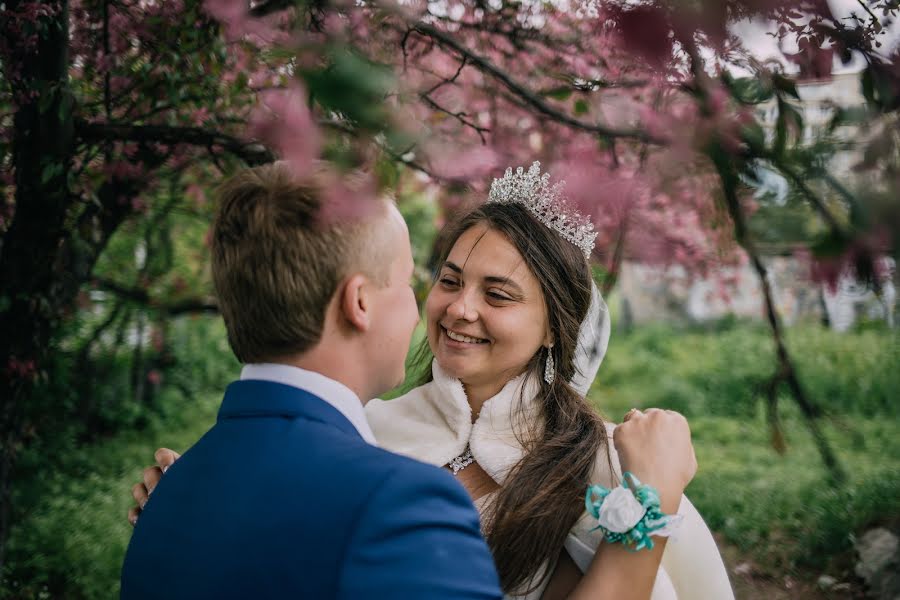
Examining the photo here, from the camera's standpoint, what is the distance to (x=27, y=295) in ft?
10.2

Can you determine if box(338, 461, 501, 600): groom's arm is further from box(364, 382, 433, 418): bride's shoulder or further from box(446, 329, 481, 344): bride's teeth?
box(364, 382, 433, 418): bride's shoulder

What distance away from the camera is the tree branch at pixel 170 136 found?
2.83 metres

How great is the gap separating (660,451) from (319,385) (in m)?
0.88


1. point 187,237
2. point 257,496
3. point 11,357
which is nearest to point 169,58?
point 11,357

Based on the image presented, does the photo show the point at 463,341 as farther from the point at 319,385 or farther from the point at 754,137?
the point at 754,137

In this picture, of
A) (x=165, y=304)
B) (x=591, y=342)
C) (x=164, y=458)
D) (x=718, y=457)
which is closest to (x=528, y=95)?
(x=591, y=342)

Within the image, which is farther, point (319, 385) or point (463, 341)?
point (463, 341)

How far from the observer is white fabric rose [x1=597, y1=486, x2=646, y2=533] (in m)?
1.70

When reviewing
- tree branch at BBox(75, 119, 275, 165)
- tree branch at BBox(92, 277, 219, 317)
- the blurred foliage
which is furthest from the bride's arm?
the blurred foliage

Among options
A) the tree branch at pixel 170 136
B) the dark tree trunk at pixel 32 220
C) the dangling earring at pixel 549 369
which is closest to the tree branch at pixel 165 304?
the dark tree trunk at pixel 32 220

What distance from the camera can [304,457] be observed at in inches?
51.1

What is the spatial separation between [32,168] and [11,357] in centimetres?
83

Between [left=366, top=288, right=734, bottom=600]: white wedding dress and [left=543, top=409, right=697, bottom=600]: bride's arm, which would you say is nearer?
[left=543, top=409, right=697, bottom=600]: bride's arm

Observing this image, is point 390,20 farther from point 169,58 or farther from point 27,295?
point 27,295
